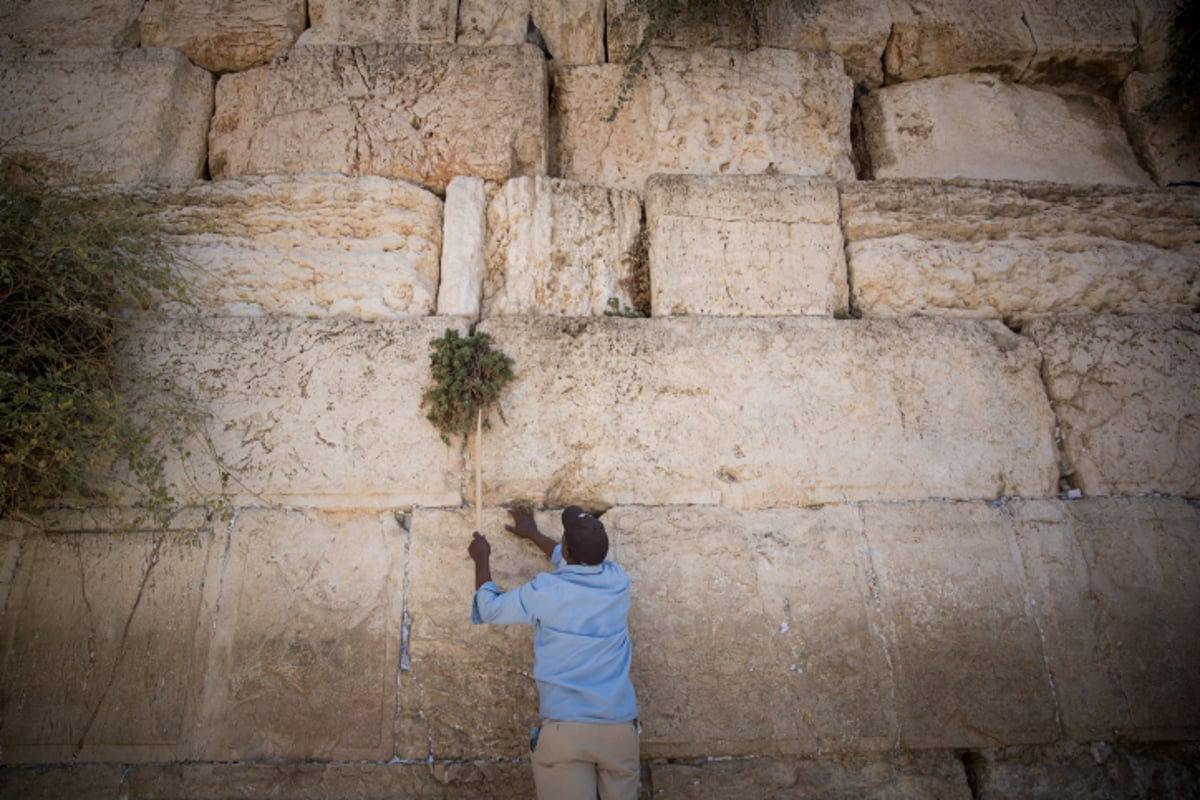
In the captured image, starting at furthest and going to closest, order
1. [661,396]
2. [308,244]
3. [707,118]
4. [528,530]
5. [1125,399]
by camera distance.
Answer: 1. [707,118]
2. [308,244]
3. [1125,399]
4. [661,396]
5. [528,530]

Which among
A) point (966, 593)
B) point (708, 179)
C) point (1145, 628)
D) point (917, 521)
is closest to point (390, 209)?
point (708, 179)

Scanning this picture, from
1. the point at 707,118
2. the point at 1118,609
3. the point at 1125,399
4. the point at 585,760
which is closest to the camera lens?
the point at 585,760

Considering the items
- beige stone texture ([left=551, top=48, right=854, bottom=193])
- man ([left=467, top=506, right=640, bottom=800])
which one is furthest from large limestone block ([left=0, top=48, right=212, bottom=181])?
man ([left=467, top=506, right=640, bottom=800])

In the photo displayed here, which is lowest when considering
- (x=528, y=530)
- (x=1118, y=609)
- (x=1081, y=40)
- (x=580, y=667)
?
(x=580, y=667)

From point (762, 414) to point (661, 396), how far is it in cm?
48

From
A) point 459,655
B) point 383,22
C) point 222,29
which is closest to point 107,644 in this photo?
point 459,655

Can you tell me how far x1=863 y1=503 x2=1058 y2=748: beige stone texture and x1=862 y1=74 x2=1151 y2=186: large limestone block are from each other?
2.04 metres

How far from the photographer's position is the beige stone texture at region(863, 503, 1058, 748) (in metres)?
3.09

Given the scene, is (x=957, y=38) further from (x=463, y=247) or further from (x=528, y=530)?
(x=528, y=530)

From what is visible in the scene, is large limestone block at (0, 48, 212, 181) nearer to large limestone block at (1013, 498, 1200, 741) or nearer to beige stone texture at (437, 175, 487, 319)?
beige stone texture at (437, 175, 487, 319)

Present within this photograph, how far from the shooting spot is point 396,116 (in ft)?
12.9

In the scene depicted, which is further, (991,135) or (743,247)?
(991,135)

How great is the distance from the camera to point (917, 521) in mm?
3361

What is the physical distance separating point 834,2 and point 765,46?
22.4 inches
